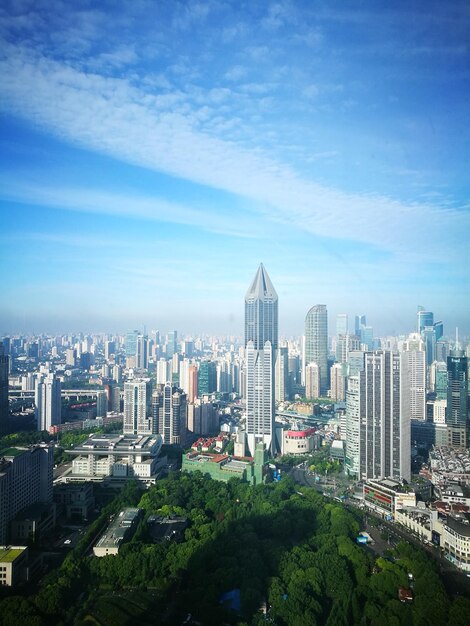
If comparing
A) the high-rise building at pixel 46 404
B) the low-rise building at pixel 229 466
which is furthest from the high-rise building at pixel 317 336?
the low-rise building at pixel 229 466

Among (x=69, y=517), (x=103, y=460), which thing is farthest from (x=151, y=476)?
(x=69, y=517)

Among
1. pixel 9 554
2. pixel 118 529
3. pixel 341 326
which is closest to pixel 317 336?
pixel 341 326

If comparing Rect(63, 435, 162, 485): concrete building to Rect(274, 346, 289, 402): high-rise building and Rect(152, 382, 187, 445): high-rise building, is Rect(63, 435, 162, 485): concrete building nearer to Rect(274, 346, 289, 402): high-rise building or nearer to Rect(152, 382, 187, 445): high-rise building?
Rect(152, 382, 187, 445): high-rise building

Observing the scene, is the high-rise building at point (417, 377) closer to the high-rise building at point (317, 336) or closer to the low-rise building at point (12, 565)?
the high-rise building at point (317, 336)

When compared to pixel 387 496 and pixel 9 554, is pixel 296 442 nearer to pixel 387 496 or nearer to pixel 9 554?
pixel 387 496

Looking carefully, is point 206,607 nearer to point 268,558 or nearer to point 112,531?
point 268,558
